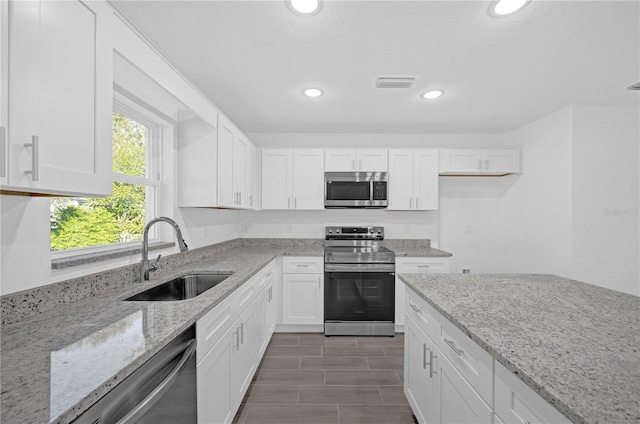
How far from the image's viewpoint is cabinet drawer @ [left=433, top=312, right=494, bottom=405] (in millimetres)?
1095

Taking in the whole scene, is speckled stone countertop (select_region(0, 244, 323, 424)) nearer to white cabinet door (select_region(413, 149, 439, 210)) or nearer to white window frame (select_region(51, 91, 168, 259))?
white window frame (select_region(51, 91, 168, 259))

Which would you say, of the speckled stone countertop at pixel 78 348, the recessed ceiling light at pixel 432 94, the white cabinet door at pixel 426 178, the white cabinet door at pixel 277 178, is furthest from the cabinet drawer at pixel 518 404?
the white cabinet door at pixel 277 178

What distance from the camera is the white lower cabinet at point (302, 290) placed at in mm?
3500

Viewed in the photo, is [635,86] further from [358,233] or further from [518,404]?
[518,404]

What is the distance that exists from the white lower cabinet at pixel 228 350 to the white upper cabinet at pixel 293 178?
54.1 inches

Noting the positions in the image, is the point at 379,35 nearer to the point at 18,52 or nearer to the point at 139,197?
the point at 18,52

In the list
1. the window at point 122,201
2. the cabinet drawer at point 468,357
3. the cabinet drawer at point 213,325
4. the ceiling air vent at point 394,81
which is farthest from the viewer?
the ceiling air vent at point 394,81

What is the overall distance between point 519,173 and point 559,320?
3227 millimetres

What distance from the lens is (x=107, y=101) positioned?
1218 mm

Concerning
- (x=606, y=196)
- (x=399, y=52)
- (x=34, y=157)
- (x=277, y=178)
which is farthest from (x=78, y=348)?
(x=606, y=196)

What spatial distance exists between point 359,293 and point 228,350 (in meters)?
1.92

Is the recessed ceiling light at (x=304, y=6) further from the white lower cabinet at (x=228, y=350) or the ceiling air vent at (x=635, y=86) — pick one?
the ceiling air vent at (x=635, y=86)

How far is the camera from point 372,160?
3.84 m

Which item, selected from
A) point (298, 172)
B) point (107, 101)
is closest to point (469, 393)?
point (107, 101)
